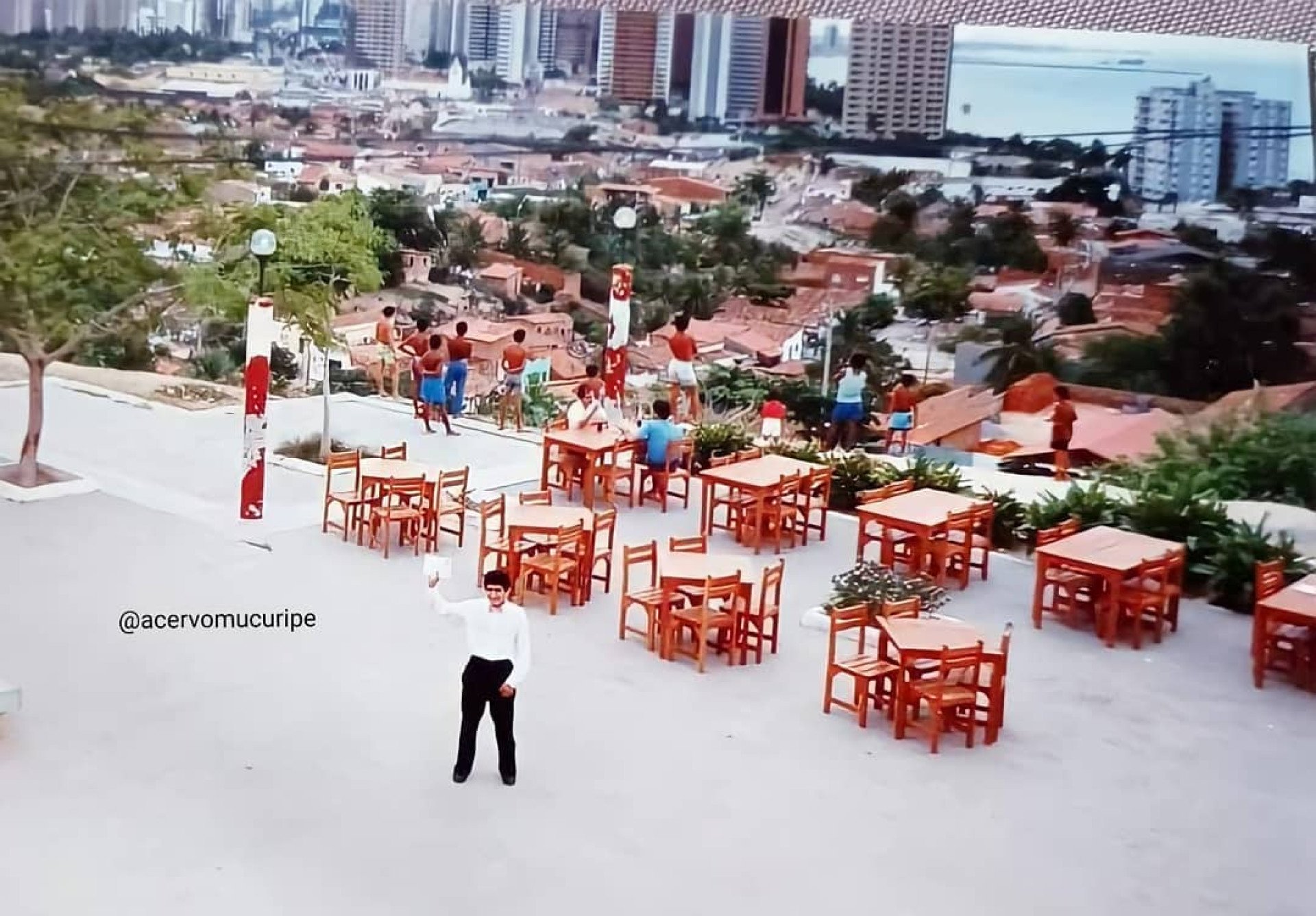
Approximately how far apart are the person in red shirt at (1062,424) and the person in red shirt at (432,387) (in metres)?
2.01

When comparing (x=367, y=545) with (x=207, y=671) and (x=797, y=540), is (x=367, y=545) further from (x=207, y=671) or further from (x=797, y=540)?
(x=797, y=540)

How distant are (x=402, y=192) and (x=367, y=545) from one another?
132 cm

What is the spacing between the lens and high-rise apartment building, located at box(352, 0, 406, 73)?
5617 mm

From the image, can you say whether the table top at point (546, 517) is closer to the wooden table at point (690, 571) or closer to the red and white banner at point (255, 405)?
the wooden table at point (690, 571)

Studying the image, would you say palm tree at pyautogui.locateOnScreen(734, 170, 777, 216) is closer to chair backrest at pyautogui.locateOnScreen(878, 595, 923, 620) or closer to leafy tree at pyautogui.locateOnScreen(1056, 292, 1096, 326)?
leafy tree at pyautogui.locateOnScreen(1056, 292, 1096, 326)

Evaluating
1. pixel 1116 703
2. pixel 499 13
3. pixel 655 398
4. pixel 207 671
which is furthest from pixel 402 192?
pixel 1116 703

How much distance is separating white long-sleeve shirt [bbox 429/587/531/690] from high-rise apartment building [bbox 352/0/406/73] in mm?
2336

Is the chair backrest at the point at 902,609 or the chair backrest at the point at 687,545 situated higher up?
the chair backrest at the point at 687,545

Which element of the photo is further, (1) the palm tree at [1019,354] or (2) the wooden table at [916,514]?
(1) the palm tree at [1019,354]

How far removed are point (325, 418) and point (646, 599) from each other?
132 cm

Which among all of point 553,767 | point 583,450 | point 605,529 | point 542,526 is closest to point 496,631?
point 553,767

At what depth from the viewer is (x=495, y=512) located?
17.4 feet

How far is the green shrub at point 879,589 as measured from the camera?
5.12 meters

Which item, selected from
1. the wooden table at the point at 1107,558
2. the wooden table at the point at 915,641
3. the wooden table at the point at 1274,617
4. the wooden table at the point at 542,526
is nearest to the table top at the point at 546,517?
the wooden table at the point at 542,526
